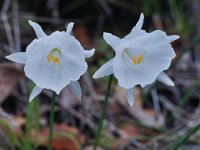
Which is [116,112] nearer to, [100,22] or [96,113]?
[96,113]

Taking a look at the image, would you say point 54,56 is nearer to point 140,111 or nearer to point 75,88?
point 75,88

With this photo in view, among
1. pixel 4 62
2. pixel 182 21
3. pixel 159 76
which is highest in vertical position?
pixel 182 21

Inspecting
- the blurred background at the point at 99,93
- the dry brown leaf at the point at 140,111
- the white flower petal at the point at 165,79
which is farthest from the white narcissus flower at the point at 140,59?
the dry brown leaf at the point at 140,111

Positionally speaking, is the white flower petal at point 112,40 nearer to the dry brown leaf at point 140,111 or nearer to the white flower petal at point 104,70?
the white flower petal at point 104,70

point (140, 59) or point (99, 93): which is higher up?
point (99, 93)

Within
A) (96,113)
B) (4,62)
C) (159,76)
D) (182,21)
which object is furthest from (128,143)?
(182,21)

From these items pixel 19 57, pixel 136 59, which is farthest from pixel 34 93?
pixel 136 59

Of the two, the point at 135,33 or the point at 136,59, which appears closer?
the point at 135,33
